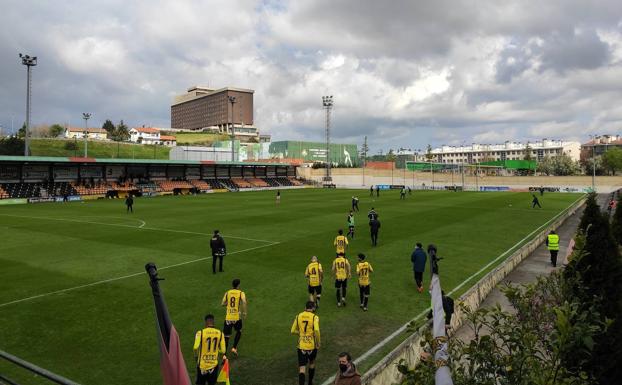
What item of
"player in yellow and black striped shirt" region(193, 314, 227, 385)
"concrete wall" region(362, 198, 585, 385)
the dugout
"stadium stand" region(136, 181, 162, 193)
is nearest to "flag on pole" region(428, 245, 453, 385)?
"concrete wall" region(362, 198, 585, 385)

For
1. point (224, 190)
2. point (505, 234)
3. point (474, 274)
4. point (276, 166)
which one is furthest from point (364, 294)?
point (276, 166)

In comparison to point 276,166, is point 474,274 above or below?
below

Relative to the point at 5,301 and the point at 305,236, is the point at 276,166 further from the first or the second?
the point at 5,301

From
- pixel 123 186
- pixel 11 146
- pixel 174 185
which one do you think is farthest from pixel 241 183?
pixel 11 146

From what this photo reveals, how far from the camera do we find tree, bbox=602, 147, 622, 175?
11888 centimetres

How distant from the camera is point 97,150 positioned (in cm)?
13388

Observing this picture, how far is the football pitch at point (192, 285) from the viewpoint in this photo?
31.9ft

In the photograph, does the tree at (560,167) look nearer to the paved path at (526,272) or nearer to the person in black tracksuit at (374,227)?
the paved path at (526,272)

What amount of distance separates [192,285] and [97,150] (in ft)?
447

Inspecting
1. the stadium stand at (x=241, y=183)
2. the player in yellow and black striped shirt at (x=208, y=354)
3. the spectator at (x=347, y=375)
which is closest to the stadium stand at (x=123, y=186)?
the stadium stand at (x=241, y=183)

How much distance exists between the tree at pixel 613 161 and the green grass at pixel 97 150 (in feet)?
435

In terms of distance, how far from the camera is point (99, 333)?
11.0m

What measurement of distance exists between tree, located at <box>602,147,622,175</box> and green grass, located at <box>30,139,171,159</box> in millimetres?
132684

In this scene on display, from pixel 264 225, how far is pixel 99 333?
19836mm
